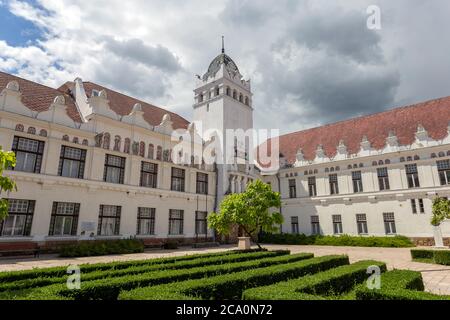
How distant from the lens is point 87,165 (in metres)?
22.1

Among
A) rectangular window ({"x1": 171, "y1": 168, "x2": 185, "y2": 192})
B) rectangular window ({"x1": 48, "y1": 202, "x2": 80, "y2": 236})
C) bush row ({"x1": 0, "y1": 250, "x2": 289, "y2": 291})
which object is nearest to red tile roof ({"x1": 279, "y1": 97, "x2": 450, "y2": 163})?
rectangular window ({"x1": 171, "y1": 168, "x2": 185, "y2": 192})

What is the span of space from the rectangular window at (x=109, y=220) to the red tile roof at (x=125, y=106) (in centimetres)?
885

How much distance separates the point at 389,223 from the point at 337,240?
18.0 ft

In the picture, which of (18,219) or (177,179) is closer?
(18,219)

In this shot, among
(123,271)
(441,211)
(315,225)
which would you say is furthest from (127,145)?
(315,225)

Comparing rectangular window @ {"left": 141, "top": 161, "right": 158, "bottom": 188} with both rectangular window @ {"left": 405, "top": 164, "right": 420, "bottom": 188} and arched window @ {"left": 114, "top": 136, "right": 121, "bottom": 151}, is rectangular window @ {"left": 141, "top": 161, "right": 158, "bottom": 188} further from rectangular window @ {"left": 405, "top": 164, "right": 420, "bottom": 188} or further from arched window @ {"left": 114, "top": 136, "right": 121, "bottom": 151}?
rectangular window @ {"left": 405, "top": 164, "right": 420, "bottom": 188}

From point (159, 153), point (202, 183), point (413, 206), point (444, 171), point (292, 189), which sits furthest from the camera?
point (292, 189)

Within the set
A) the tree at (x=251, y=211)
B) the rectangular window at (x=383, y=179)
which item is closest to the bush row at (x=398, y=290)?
the tree at (x=251, y=211)

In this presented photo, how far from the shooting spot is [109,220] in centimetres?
2308

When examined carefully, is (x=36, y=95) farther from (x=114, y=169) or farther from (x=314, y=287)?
(x=314, y=287)

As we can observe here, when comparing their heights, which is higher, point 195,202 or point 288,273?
point 195,202
